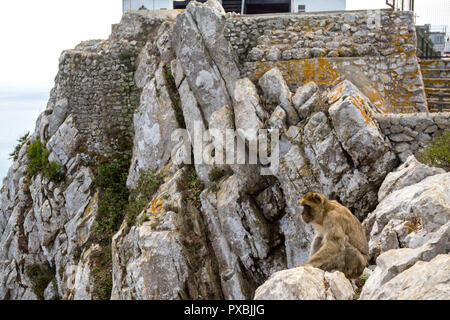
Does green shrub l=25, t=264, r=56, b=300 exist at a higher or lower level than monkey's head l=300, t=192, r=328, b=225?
lower

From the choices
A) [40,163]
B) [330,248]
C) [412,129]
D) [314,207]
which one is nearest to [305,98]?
[412,129]

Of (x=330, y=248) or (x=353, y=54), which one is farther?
(x=353, y=54)

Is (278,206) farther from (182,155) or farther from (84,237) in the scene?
(84,237)

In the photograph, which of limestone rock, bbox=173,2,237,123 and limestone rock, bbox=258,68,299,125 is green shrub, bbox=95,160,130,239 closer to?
limestone rock, bbox=173,2,237,123

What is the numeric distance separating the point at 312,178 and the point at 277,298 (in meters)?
5.45

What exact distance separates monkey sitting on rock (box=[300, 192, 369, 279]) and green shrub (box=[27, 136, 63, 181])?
11.4 m

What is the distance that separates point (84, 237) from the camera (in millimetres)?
13789

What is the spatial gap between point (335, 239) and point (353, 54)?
7.39 meters

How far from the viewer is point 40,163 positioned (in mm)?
15922

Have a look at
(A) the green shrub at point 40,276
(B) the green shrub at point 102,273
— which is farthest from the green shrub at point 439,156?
(A) the green shrub at point 40,276

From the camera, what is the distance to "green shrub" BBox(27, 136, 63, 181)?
15266 mm

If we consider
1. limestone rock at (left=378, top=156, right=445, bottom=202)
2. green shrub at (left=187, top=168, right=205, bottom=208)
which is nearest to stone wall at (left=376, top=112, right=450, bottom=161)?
limestone rock at (left=378, top=156, right=445, bottom=202)

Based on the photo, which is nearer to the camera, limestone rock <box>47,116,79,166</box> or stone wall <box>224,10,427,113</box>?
stone wall <box>224,10,427,113</box>

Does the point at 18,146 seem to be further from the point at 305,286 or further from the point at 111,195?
the point at 305,286
